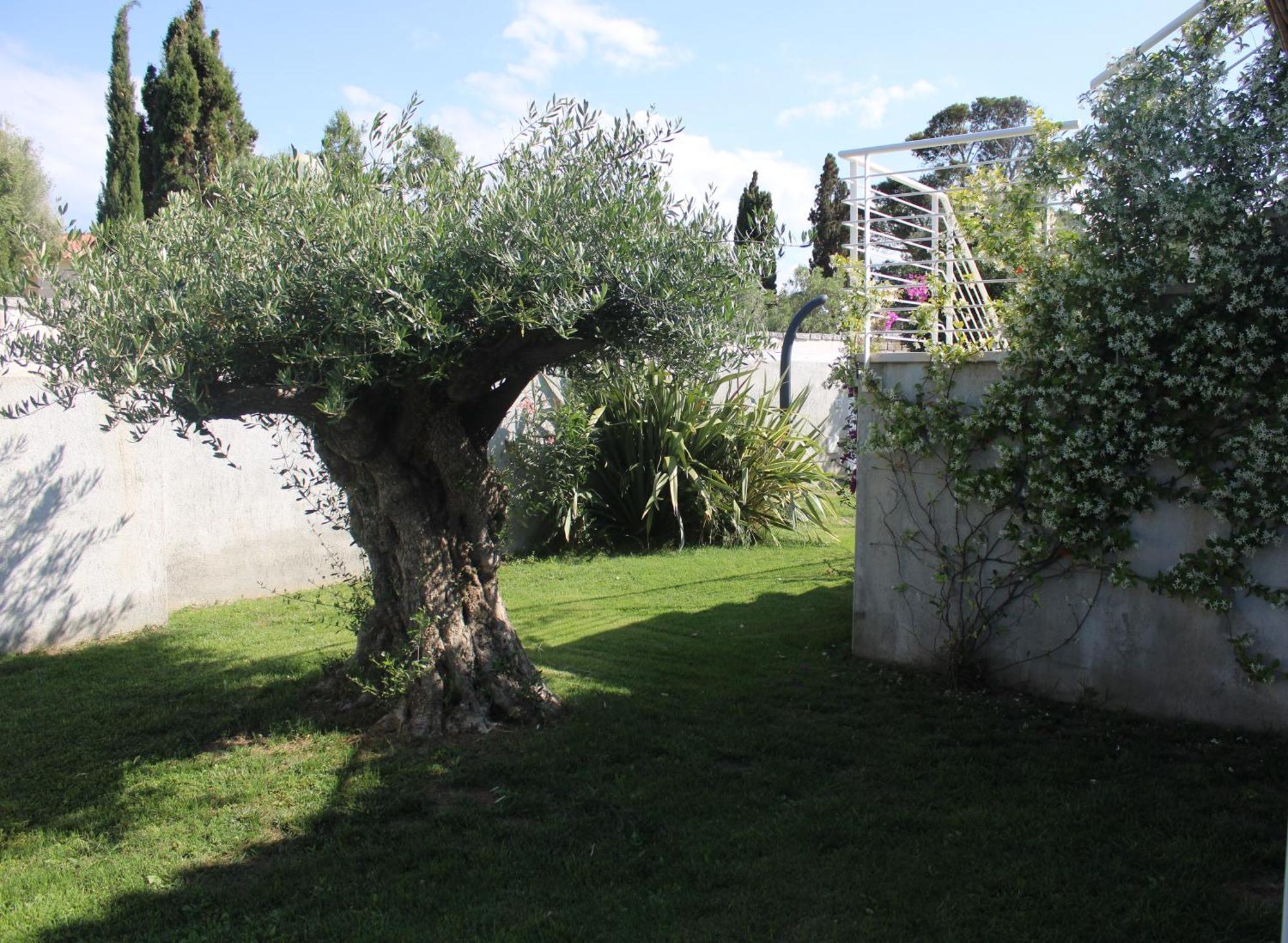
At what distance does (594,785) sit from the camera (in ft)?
14.9

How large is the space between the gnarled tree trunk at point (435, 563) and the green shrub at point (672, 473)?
4.76 meters

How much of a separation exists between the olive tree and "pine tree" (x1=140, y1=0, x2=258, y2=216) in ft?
53.5

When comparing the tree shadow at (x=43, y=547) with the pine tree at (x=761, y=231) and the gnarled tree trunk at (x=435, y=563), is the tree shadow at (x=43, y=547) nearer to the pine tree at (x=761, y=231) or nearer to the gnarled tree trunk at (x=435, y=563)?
the gnarled tree trunk at (x=435, y=563)

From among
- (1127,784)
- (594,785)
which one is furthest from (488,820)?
(1127,784)

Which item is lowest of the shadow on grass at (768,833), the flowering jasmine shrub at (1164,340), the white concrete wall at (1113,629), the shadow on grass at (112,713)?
the shadow on grass at (768,833)

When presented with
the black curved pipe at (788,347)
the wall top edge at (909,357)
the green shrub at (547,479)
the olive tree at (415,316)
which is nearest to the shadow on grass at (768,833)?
the olive tree at (415,316)

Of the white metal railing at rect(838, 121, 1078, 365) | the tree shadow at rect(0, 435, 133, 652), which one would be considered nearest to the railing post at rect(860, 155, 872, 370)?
the white metal railing at rect(838, 121, 1078, 365)

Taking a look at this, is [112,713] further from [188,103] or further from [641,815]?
[188,103]

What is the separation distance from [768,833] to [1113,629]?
256 centimetres

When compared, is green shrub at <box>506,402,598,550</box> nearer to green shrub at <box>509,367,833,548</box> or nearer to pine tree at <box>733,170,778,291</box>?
green shrub at <box>509,367,833,548</box>

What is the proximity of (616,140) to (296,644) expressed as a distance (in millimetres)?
4413

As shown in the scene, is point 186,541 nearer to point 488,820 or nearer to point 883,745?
point 488,820

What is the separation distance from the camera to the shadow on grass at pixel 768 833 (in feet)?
11.2

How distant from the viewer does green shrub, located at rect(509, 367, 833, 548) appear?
34.6ft
